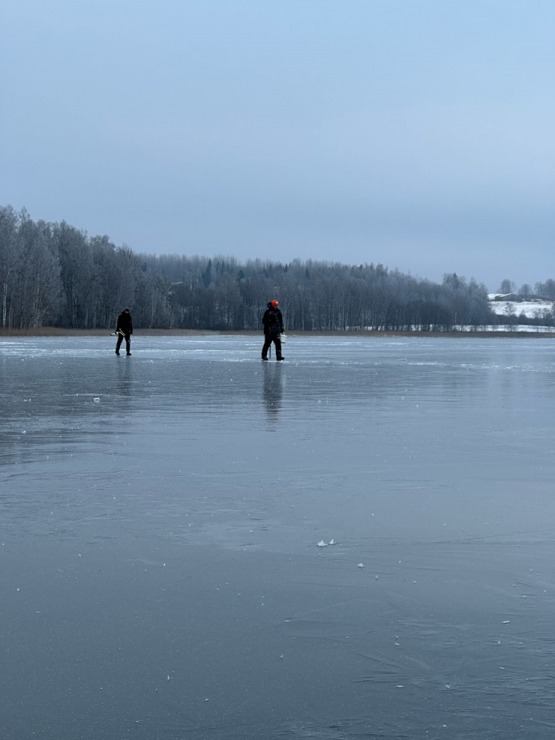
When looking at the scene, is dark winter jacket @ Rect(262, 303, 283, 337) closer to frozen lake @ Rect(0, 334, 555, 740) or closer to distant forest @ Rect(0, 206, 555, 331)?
frozen lake @ Rect(0, 334, 555, 740)

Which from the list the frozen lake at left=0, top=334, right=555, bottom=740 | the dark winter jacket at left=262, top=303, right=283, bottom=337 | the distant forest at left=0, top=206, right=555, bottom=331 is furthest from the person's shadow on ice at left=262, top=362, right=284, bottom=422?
the distant forest at left=0, top=206, right=555, bottom=331

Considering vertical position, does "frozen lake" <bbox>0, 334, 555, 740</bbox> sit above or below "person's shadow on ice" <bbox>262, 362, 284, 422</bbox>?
below

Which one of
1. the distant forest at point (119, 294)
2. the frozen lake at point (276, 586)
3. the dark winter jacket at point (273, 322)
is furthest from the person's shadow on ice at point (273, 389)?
the distant forest at point (119, 294)

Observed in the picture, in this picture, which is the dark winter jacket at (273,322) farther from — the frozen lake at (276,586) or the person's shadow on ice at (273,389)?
the frozen lake at (276,586)

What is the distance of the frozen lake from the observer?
3.45 m

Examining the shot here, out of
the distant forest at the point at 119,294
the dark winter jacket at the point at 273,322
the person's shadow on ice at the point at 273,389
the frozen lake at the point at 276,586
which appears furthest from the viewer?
the distant forest at the point at 119,294

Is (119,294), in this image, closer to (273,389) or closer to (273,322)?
(273,322)

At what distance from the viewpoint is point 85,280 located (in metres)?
125

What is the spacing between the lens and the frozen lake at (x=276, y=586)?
3447 millimetres

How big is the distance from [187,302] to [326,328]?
25239 millimetres

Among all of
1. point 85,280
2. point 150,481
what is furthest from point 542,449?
point 85,280

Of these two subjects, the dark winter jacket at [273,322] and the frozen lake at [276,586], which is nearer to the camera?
the frozen lake at [276,586]

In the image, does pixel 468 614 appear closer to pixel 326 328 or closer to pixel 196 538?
pixel 196 538

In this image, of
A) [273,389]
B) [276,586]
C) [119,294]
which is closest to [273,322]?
[273,389]
